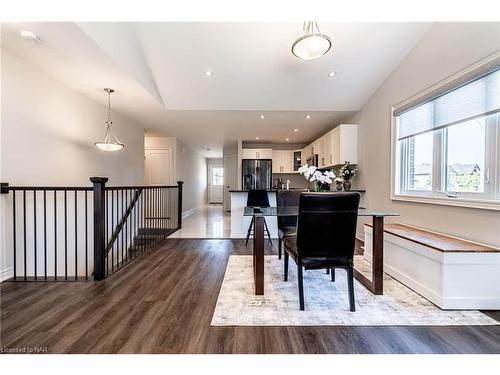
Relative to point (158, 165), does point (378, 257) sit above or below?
below

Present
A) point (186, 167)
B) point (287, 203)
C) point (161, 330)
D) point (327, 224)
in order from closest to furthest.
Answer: point (161, 330)
point (327, 224)
point (287, 203)
point (186, 167)

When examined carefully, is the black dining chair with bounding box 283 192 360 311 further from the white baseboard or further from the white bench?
the white baseboard

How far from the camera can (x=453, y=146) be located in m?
2.45

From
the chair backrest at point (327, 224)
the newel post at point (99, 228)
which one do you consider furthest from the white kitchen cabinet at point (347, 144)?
the newel post at point (99, 228)

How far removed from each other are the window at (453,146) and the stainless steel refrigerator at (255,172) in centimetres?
398

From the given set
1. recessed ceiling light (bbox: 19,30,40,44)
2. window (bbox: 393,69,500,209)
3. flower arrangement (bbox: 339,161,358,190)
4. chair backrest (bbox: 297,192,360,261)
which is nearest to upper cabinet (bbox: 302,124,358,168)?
flower arrangement (bbox: 339,161,358,190)

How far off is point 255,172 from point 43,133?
4.89 metres

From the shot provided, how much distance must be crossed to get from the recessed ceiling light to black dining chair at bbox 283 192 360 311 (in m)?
2.90

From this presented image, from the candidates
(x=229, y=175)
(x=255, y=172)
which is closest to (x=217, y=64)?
(x=255, y=172)

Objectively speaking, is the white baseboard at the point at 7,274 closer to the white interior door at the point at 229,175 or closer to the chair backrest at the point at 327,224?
the chair backrest at the point at 327,224

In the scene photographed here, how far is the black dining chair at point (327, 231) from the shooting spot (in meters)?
1.81

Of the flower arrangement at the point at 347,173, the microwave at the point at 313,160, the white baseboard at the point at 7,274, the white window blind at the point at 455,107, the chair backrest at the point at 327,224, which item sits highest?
the white window blind at the point at 455,107

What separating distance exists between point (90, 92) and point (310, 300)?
4210 mm

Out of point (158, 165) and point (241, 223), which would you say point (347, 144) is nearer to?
point (241, 223)
